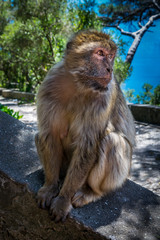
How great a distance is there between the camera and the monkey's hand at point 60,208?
238cm

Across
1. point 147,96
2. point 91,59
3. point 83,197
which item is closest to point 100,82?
point 91,59

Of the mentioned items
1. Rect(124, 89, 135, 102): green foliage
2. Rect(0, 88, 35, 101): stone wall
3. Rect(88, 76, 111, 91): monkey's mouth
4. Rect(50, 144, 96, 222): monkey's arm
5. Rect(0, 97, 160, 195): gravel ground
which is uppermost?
Rect(88, 76, 111, 91): monkey's mouth

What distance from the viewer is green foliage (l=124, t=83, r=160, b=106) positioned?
11.8 metres

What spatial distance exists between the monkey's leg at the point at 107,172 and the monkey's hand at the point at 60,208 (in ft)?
0.41

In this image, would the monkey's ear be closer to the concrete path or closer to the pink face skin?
the pink face skin

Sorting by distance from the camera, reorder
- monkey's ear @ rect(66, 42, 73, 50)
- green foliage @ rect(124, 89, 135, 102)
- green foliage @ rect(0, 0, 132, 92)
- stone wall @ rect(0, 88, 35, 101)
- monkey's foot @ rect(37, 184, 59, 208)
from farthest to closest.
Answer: stone wall @ rect(0, 88, 35, 101) → green foliage @ rect(124, 89, 135, 102) → green foliage @ rect(0, 0, 132, 92) → monkey's ear @ rect(66, 42, 73, 50) → monkey's foot @ rect(37, 184, 59, 208)

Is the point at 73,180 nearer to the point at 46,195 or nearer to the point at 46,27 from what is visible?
the point at 46,195

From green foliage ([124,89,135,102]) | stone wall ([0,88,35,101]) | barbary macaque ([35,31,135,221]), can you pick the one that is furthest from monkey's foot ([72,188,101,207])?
stone wall ([0,88,35,101])

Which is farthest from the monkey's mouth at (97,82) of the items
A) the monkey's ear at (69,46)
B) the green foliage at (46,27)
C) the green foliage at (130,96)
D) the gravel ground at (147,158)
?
the green foliage at (130,96)

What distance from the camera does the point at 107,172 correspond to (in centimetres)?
266

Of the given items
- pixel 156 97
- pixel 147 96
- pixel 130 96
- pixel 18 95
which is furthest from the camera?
pixel 18 95

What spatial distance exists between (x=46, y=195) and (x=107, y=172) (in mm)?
647

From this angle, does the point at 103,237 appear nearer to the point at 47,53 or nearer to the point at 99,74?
the point at 99,74

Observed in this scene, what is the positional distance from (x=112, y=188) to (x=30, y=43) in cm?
1084
